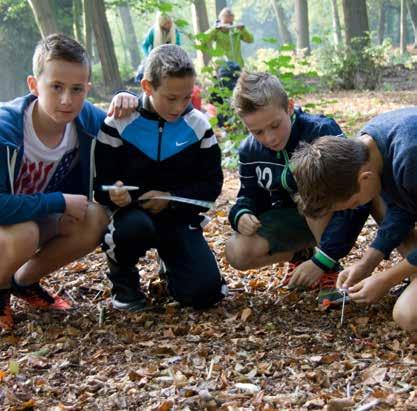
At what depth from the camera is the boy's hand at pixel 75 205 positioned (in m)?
2.84

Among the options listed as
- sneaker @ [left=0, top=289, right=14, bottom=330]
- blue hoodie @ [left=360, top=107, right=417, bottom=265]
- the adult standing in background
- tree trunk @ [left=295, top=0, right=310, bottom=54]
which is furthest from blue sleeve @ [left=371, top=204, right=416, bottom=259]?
tree trunk @ [left=295, top=0, right=310, bottom=54]

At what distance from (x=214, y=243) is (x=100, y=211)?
1156 mm

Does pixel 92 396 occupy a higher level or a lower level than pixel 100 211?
lower

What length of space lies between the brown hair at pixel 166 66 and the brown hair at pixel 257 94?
0.85ft

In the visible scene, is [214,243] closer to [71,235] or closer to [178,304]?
[178,304]

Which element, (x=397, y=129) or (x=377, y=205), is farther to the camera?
(x=377, y=205)

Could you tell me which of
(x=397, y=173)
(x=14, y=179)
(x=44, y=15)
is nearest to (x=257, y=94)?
(x=397, y=173)

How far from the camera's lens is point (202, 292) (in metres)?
2.97

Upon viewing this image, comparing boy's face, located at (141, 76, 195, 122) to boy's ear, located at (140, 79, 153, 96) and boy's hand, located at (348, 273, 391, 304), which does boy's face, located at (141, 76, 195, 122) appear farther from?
boy's hand, located at (348, 273, 391, 304)

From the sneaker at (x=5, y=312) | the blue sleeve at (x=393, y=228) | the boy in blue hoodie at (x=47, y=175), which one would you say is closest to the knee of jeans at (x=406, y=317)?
the blue sleeve at (x=393, y=228)

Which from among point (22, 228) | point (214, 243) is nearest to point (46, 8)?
point (214, 243)

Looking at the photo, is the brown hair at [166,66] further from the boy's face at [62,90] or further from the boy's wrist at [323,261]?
the boy's wrist at [323,261]

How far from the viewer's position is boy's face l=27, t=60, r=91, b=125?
282 centimetres

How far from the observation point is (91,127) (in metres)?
3.06
